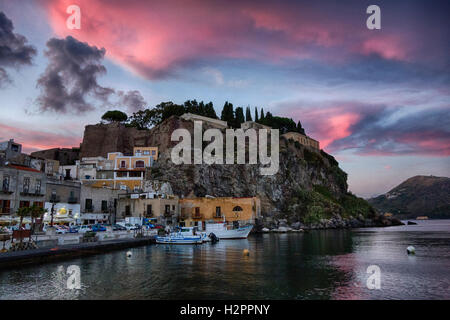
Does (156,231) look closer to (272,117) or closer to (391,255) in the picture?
(391,255)

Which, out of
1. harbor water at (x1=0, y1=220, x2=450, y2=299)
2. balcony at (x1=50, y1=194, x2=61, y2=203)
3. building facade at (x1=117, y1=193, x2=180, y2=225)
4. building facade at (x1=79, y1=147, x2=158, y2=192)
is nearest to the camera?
harbor water at (x1=0, y1=220, x2=450, y2=299)

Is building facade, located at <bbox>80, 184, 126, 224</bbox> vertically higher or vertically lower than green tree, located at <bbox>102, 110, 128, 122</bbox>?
lower

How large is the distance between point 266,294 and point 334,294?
10.8 ft

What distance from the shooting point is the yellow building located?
56.9 m

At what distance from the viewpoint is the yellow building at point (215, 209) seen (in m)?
56.9

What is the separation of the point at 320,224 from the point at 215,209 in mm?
36816

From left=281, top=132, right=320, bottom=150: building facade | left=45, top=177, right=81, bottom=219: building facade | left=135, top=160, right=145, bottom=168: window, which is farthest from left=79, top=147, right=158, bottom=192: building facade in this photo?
left=281, top=132, right=320, bottom=150: building facade

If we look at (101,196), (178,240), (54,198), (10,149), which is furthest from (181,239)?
(10,149)

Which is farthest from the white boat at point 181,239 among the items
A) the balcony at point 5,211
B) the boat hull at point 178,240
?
the balcony at point 5,211

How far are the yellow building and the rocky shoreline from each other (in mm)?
10767

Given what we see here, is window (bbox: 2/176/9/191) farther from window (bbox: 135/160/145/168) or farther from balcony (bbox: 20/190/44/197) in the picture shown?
window (bbox: 135/160/145/168)

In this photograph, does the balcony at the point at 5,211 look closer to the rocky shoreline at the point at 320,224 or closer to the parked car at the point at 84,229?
the parked car at the point at 84,229

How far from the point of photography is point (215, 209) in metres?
57.6
